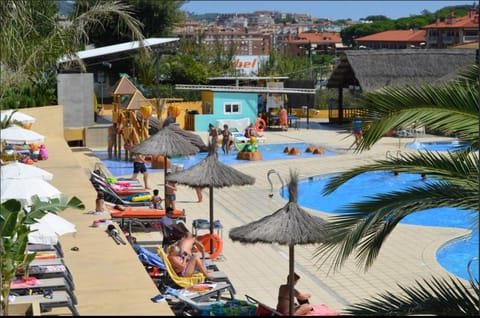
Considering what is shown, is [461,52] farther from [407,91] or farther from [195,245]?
[407,91]

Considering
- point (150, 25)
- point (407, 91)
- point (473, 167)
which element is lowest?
point (473, 167)

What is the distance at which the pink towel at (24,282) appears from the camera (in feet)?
31.6

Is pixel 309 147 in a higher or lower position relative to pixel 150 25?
lower

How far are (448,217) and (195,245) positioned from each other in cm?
828

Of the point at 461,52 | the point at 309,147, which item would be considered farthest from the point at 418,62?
the point at 309,147

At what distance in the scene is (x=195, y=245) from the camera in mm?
12672

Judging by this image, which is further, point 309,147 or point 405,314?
point 309,147

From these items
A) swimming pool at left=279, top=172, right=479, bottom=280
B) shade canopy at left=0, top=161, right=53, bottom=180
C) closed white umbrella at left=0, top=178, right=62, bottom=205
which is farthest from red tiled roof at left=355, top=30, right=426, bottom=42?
closed white umbrella at left=0, top=178, right=62, bottom=205

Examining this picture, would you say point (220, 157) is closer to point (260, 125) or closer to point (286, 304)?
point (260, 125)

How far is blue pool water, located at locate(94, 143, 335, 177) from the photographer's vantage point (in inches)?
965

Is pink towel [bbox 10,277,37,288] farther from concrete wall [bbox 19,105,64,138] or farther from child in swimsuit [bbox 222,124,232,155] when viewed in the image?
child in swimsuit [bbox 222,124,232,155]

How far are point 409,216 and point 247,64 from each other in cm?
3315

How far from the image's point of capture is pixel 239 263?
45.1 feet

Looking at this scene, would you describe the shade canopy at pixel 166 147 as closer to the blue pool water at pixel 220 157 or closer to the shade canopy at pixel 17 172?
the shade canopy at pixel 17 172
